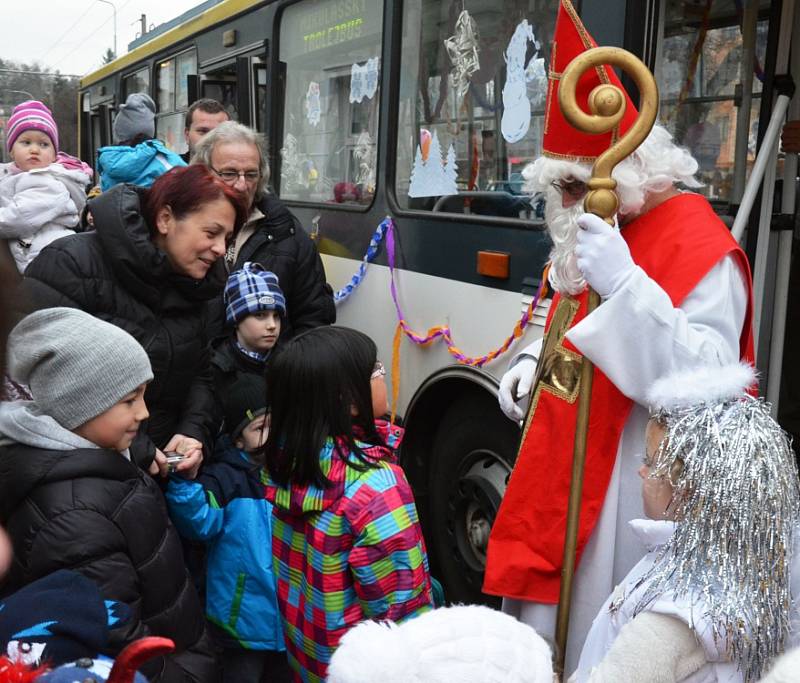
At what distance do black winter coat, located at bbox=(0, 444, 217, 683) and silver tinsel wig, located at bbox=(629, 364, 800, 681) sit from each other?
0.95 metres

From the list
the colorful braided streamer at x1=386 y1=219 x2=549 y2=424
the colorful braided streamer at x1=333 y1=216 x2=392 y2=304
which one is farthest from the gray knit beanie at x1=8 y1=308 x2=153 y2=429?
the colorful braided streamer at x1=333 y1=216 x2=392 y2=304

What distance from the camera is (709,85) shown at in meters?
3.22

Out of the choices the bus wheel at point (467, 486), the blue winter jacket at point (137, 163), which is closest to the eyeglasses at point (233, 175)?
the blue winter jacket at point (137, 163)

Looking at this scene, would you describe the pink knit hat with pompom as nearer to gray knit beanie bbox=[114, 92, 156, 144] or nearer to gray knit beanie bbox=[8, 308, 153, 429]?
gray knit beanie bbox=[114, 92, 156, 144]

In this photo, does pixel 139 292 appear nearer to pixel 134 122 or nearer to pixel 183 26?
pixel 134 122

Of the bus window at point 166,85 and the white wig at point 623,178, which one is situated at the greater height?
the bus window at point 166,85

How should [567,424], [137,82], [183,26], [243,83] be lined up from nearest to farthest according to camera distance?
[567,424] < [243,83] < [183,26] < [137,82]

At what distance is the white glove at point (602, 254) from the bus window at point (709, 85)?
1423mm

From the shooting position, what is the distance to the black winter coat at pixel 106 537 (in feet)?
5.68

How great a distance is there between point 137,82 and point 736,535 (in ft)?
27.8

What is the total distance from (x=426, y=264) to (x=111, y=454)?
2.18 metres

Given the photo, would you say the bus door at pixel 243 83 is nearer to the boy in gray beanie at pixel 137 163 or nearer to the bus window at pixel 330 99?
the bus window at pixel 330 99

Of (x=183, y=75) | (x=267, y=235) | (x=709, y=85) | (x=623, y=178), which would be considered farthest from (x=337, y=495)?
(x=183, y=75)

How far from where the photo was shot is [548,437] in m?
2.26
